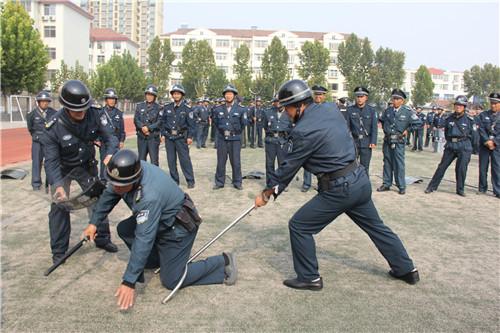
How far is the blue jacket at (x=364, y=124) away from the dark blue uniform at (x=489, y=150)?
89.7 inches

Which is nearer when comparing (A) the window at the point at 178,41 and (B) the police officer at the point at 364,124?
(B) the police officer at the point at 364,124

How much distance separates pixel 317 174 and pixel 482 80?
83336mm

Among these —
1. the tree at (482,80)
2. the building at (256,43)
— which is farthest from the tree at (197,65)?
the tree at (482,80)

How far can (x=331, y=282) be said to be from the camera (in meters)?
4.30

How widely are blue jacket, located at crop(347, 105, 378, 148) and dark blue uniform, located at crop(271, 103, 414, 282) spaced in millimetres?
5085

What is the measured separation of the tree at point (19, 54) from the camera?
29.2 metres

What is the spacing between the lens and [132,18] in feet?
422

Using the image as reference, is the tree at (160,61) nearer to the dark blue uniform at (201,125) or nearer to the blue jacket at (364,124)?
the dark blue uniform at (201,125)

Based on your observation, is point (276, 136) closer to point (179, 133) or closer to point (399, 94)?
point (179, 133)

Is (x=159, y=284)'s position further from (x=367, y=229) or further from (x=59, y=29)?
(x=59, y=29)

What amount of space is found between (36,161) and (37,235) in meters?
3.22

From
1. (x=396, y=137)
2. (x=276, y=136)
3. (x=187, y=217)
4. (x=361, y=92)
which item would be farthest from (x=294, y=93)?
A: (x=396, y=137)

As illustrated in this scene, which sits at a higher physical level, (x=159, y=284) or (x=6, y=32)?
(x=6, y=32)

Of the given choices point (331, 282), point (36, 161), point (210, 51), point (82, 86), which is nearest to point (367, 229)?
point (331, 282)
